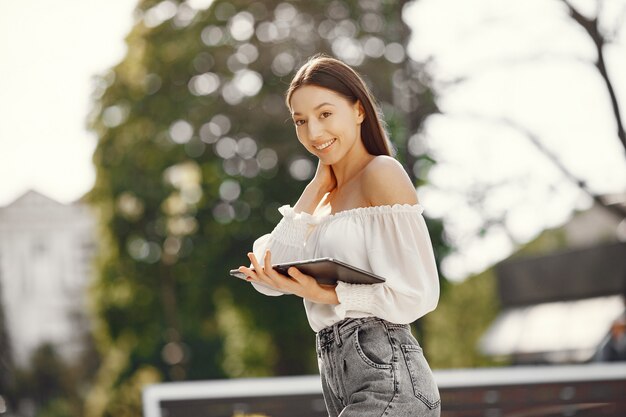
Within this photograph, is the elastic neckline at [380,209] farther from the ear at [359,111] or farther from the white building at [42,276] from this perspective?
the white building at [42,276]

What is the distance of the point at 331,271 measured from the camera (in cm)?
263

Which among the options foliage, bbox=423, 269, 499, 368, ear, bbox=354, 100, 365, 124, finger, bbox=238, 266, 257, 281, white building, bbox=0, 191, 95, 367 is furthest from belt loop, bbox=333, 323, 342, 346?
foliage, bbox=423, 269, 499, 368

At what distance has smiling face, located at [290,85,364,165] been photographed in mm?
2904

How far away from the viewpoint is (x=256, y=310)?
63.9 feet

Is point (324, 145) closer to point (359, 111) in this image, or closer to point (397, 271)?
point (359, 111)

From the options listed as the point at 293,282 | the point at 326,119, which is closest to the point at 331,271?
the point at 293,282

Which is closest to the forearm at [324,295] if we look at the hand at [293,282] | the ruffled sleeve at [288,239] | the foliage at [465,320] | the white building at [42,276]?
the hand at [293,282]

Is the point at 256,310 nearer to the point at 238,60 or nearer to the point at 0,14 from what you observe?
the point at 238,60

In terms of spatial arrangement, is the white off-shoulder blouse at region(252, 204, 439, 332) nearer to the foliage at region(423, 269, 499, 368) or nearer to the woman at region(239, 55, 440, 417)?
the woman at region(239, 55, 440, 417)

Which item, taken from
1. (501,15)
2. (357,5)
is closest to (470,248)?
(501,15)

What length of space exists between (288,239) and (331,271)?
1.35 ft

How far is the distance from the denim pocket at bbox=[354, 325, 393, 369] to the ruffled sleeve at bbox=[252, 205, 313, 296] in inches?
12.6

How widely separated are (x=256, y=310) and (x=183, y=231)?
5.88 feet

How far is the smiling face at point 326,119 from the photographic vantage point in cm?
290
